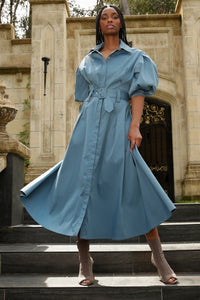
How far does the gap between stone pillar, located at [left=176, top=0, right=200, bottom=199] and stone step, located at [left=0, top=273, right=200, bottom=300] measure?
16.6ft

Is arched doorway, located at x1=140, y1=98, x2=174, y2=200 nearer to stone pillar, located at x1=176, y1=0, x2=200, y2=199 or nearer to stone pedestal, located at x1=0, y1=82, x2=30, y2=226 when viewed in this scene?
stone pillar, located at x1=176, y1=0, x2=200, y2=199

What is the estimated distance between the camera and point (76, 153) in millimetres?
2506

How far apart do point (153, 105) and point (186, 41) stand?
5.45 ft

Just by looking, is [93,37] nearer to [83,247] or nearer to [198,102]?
[198,102]

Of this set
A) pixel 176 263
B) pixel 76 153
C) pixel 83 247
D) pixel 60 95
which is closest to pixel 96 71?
pixel 76 153

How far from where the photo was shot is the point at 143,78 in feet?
7.98

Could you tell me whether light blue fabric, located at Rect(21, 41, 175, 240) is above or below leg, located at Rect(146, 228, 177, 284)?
above

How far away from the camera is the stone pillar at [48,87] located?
7.77 meters

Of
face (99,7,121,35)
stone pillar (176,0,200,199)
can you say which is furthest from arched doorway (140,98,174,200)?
face (99,7,121,35)

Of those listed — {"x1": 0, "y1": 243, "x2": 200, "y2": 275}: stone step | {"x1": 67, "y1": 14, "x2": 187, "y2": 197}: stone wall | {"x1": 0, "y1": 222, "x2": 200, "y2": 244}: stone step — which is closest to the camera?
{"x1": 0, "y1": 243, "x2": 200, "y2": 275}: stone step

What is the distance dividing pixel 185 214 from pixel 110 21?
9.67ft

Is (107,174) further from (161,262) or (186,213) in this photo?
(186,213)

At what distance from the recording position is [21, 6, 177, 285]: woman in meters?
2.30

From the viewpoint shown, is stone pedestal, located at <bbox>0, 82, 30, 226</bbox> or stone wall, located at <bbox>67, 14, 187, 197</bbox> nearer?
stone pedestal, located at <bbox>0, 82, 30, 226</bbox>
